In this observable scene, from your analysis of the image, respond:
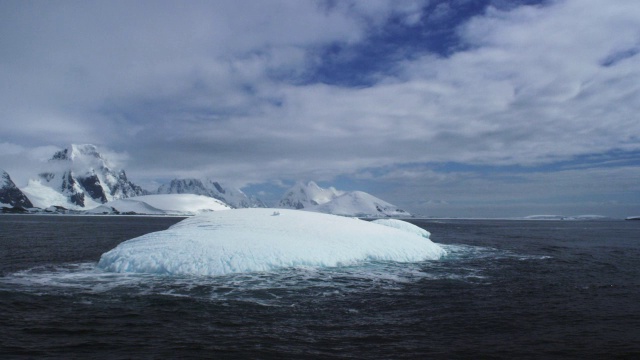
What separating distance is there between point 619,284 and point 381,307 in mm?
16875

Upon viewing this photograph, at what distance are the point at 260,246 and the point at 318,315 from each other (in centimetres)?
1144

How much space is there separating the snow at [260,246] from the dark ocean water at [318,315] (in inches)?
52.5

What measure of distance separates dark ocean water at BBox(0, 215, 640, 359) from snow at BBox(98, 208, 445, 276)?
1.33m

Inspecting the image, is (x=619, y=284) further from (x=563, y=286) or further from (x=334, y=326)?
(x=334, y=326)

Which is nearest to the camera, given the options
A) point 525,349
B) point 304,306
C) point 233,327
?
point 525,349

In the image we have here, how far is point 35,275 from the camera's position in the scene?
24016 mm

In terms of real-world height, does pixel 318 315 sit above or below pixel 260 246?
below

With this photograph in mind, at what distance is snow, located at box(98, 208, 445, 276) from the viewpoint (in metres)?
24.5

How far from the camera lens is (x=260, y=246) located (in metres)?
27.1

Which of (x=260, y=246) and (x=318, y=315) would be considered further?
(x=260, y=246)

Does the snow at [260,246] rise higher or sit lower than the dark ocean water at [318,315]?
higher

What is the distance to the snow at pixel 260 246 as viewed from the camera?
24.5 meters

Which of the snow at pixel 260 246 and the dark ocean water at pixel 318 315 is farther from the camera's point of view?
the snow at pixel 260 246

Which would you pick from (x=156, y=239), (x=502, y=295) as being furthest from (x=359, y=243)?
(x=156, y=239)
